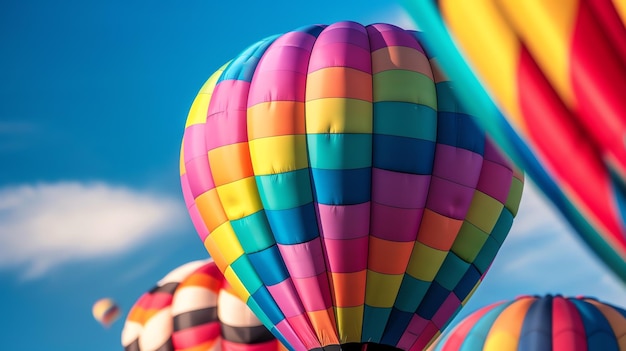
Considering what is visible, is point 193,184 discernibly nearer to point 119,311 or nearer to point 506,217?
point 506,217

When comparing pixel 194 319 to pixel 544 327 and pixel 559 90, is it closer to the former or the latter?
pixel 544 327

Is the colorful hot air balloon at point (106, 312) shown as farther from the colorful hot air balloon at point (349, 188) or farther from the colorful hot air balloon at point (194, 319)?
the colorful hot air balloon at point (349, 188)

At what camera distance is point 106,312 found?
17.1 metres

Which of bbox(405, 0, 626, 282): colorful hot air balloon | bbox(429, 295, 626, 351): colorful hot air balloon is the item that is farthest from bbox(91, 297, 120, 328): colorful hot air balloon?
bbox(405, 0, 626, 282): colorful hot air balloon

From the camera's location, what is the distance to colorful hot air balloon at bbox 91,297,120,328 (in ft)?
55.7

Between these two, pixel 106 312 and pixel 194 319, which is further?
pixel 106 312

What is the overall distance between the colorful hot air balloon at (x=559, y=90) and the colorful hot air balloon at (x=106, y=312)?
13.8 meters

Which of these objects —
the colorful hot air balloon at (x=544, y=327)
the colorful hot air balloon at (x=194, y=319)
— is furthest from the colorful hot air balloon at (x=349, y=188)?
the colorful hot air balloon at (x=194, y=319)

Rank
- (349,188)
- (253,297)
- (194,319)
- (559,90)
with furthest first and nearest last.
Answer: (194,319)
(253,297)
(349,188)
(559,90)

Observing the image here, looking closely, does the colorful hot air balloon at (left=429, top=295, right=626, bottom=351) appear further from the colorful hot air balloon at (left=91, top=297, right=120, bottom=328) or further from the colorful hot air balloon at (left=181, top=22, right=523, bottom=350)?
the colorful hot air balloon at (left=91, top=297, right=120, bottom=328)

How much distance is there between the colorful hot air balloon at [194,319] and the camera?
46.4ft

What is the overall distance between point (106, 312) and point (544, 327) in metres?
8.09

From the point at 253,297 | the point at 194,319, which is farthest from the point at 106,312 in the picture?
the point at 253,297

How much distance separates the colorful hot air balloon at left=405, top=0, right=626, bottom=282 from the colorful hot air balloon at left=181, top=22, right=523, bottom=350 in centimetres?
582
